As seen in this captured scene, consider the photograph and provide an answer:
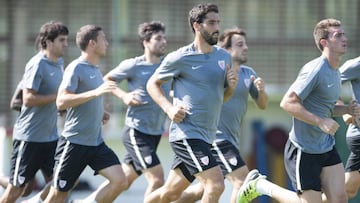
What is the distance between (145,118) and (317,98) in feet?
9.68

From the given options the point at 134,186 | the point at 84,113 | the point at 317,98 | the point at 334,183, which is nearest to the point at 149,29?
the point at 84,113

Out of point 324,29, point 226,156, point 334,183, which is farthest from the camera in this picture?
point 226,156

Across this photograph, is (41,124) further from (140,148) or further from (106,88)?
(106,88)

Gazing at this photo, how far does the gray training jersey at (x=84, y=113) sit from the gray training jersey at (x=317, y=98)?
215 cm

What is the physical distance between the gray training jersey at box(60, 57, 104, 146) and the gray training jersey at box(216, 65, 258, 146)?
1.37 m

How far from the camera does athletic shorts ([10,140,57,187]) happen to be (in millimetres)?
12523

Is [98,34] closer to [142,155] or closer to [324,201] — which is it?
[142,155]

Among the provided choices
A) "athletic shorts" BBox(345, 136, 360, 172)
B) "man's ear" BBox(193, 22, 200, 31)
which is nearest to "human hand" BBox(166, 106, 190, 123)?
"man's ear" BBox(193, 22, 200, 31)

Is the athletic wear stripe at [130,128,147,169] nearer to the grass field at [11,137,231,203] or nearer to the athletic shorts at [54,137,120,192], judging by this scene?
the athletic shorts at [54,137,120,192]

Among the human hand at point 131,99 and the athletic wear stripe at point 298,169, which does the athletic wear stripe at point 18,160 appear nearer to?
the human hand at point 131,99

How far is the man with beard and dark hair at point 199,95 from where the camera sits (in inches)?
436

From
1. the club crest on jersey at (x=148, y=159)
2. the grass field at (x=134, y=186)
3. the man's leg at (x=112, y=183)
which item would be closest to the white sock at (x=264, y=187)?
the man's leg at (x=112, y=183)

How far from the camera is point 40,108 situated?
1251 cm

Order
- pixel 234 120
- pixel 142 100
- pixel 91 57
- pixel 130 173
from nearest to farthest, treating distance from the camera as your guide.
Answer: pixel 91 57 < pixel 234 120 < pixel 142 100 < pixel 130 173
